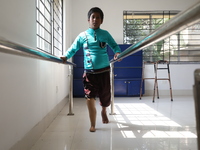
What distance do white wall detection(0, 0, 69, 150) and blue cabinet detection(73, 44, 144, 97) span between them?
258 cm

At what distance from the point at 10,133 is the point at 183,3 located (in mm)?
5220

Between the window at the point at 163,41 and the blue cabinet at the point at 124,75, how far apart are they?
649 mm

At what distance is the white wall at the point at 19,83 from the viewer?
1072 mm

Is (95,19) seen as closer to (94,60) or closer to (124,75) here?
(94,60)

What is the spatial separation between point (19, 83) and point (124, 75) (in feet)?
11.6

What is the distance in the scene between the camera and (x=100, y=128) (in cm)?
197

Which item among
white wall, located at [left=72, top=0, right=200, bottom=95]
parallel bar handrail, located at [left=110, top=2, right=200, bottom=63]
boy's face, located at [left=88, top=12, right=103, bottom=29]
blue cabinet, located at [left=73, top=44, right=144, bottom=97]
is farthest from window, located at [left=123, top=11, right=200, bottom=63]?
parallel bar handrail, located at [left=110, top=2, right=200, bottom=63]

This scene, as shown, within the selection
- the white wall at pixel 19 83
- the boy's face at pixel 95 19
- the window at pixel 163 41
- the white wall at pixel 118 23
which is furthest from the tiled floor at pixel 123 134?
the window at pixel 163 41

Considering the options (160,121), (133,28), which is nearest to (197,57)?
(133,28)

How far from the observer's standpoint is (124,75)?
466 centimetres

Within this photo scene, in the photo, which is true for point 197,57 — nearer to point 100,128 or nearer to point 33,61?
point 100,128

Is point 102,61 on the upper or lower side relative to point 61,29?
lower

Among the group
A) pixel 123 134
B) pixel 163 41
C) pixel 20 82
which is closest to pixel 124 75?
pixel 163 41

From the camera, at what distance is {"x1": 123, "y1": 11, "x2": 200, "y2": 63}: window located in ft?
16.7
